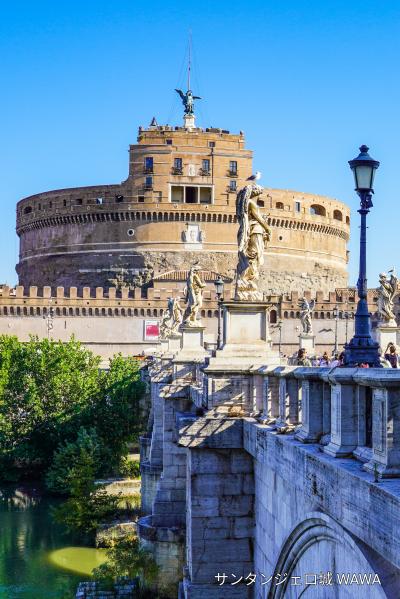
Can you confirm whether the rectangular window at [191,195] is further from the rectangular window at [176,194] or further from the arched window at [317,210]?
the arched window at [317,210]

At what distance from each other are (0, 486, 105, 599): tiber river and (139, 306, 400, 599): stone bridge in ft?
38.8

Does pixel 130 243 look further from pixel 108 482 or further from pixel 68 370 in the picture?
pixel 108 482

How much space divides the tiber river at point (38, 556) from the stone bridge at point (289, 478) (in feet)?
38.8

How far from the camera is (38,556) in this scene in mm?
25453

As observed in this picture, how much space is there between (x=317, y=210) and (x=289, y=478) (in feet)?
250

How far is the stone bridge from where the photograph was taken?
4755mm

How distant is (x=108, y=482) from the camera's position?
31.6 m

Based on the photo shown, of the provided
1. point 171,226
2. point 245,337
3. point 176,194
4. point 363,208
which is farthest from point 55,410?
point 176,194

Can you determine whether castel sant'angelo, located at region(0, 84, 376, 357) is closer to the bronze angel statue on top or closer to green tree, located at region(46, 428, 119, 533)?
the bronze angel statue on top

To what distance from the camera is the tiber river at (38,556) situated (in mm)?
22000

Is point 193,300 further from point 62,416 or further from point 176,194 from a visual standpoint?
point 176,194

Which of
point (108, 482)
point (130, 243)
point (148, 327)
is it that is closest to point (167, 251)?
point (130, 243)

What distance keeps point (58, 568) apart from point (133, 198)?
2093 inches

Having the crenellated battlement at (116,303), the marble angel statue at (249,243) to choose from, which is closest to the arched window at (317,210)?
the crenellated battlement at (116,303)
